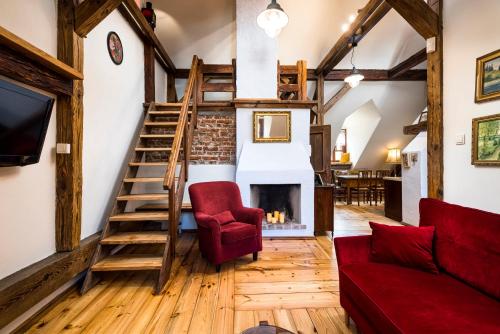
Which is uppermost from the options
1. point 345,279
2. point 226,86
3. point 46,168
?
point 226,86

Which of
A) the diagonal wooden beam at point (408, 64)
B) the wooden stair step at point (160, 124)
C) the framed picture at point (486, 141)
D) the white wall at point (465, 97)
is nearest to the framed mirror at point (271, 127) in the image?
the wooden stair step at point (160, 124)

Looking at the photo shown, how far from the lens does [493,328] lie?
1067 millimetres

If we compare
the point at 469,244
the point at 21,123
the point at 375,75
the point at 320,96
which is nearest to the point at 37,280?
the point at 21,123

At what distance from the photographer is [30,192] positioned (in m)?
1.90

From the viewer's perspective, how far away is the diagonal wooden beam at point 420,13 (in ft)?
7.84

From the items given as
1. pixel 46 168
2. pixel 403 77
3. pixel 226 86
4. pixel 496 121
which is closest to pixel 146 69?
pixel 226 86

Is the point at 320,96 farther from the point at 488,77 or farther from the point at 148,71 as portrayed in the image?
the point at 488,77

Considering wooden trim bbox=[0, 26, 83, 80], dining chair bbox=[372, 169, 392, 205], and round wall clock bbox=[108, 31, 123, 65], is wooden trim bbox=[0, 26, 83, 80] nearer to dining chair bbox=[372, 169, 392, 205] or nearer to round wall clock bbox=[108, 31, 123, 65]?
round wall clock bbox=[108, 31, 123, 65]

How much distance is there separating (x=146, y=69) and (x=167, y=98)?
1.55m

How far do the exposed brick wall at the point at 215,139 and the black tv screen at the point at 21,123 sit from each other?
8.57ft

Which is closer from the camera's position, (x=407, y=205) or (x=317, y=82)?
(x=407, y=205)

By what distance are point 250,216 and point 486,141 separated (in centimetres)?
233

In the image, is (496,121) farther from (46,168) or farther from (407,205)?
(46,168)

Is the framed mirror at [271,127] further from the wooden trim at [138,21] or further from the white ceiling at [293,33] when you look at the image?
the white ceiling at [293,33]
